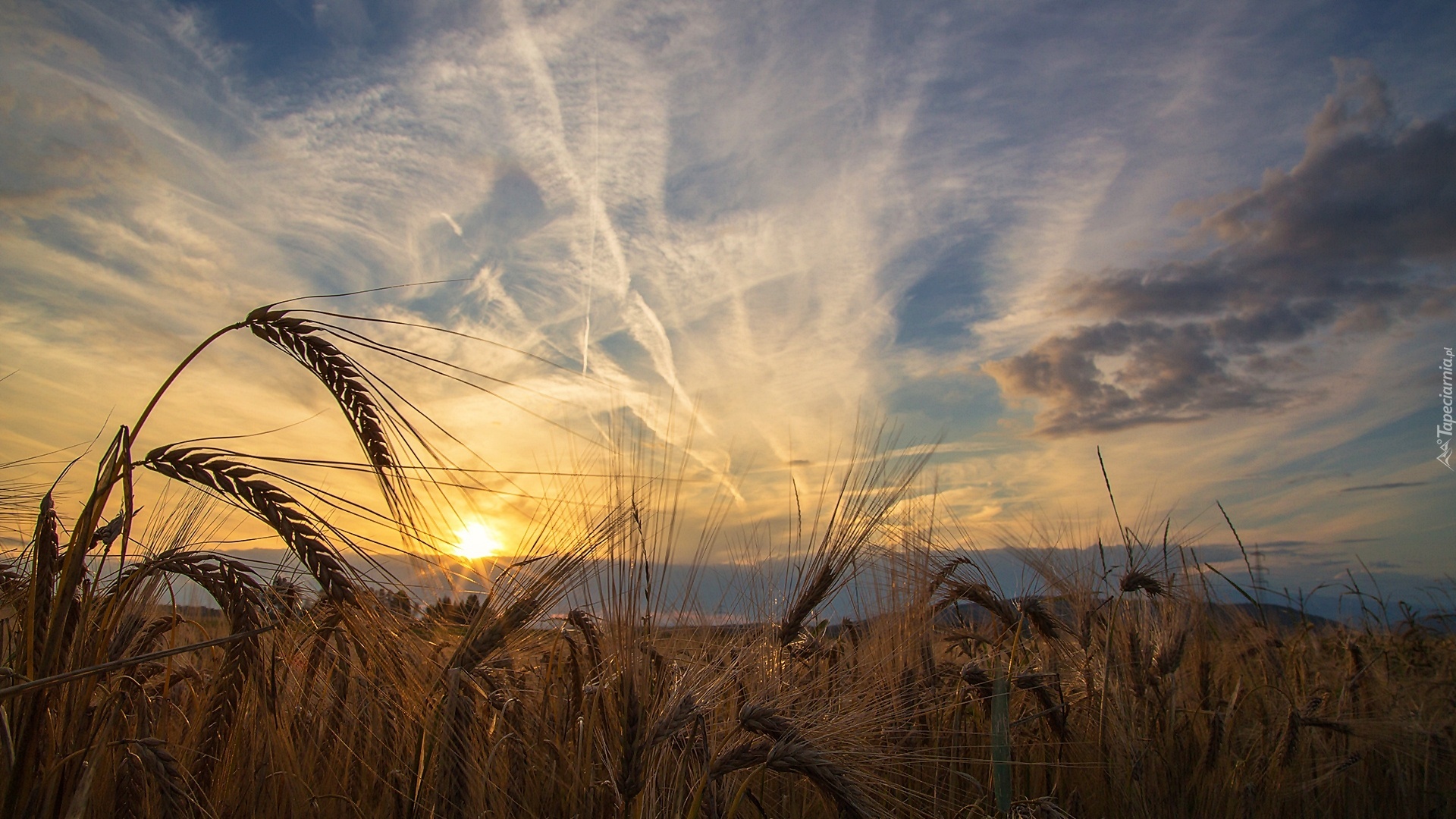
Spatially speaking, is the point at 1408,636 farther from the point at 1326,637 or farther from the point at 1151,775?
the point at 1151,775

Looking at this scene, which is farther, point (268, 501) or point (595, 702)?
point (595, 702)

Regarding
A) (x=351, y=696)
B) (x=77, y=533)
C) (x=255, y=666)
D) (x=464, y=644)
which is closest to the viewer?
(x=77, y=533)

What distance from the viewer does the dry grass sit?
80.5 inches

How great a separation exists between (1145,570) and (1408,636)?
6.45 m

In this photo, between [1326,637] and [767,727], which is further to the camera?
[1326,637]

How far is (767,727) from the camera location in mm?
2453

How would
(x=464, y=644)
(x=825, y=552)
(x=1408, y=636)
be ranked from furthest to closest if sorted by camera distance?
(x=1408, y=636) → (x=825, y=552) → (x=464, y=644)

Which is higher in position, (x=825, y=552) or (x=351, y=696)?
(x=825, y=552)

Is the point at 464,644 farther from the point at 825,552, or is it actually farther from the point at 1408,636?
the point at 1408,636

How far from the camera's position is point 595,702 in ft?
9.55

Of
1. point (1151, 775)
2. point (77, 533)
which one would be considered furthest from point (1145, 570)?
point (77, 533)

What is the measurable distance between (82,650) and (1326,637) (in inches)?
454

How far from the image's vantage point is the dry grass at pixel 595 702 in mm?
2045

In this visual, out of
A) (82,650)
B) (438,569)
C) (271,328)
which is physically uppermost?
(271,328)
